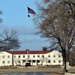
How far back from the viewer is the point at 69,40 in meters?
46.1

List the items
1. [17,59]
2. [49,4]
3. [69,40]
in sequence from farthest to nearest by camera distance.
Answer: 1. [17,59]
2. [69,40]
3. [49,4]

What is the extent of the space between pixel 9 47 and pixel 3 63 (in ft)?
368

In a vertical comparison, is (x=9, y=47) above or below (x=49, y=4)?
A: below

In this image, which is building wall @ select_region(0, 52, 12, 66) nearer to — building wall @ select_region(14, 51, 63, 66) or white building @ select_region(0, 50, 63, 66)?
white building @ select_region(0, 50, 63, 66)

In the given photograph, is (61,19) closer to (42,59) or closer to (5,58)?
(42,59)

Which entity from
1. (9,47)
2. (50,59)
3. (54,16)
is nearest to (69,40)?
(9,47)

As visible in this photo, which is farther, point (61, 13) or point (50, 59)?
point (50, 59)

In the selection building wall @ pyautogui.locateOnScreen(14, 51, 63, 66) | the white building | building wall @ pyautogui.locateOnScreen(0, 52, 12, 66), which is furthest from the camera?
building wall @ pyautogui.locateOnScreen(0, 52, 12, 66)

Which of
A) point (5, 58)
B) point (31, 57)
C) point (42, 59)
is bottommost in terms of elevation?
point (42, 59)

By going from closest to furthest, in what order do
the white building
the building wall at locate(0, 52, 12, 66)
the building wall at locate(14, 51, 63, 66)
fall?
the building wall at locate(14, 51, 63, 66) → the white building → the building wall at locate(0, 52, 12, 66)

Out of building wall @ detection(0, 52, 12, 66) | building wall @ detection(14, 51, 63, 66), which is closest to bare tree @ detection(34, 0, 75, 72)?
building wall @ detection(14, 51, 63, 66)

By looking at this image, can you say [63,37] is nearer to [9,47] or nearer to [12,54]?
[9,47]

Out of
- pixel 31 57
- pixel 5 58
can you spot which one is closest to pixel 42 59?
pixel 31 57

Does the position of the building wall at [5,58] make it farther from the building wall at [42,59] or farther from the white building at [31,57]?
the building wall at [42,59]
